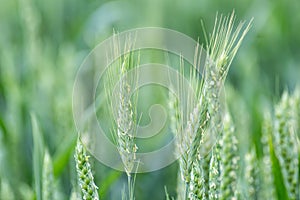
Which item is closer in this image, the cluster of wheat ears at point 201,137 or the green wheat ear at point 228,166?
the cluster of wheat ears at point 201,137

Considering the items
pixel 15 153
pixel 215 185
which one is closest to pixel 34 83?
pixel 15 153

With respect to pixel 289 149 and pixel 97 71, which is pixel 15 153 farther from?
pixel 289 149

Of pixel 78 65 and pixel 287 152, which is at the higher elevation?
pixel 78 65

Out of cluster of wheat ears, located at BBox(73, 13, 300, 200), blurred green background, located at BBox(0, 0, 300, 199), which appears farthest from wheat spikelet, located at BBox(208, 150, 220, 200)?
blurred green background, located at BBox(0, 0, 300, 199)

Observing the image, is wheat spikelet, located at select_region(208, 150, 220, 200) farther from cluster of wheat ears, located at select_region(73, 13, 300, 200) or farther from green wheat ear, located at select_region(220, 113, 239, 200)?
green wheat ear, located at select_region(220, 113, 239, 200)

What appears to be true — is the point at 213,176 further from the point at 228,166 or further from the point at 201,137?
the point at 228,166

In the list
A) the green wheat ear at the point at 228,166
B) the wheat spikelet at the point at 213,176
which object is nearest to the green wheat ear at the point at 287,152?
the green wheat ear at the point at 228,166

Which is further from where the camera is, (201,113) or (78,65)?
(78,65)

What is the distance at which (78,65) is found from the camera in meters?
2.62

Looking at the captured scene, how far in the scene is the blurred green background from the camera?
70.0 inches

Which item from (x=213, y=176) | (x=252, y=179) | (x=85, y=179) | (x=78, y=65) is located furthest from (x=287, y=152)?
(x=78, y=65)

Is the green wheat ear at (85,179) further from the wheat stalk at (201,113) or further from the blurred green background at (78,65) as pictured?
the blurred green background at (78,65)

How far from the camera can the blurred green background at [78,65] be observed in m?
1.78

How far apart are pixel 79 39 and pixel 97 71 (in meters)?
0.77
